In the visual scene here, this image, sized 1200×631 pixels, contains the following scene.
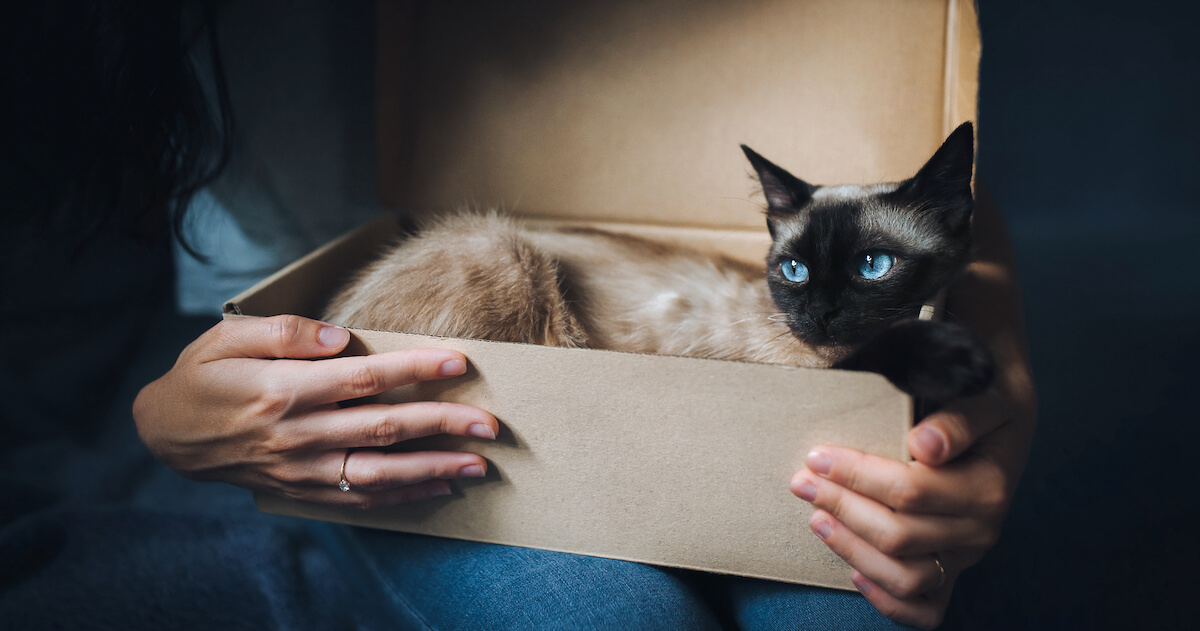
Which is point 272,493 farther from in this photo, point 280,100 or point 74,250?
point 280,100

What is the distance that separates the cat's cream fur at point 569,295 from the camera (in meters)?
0.99

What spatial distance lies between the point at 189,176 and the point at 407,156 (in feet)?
1.43

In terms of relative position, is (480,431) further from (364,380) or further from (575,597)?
(575,597)

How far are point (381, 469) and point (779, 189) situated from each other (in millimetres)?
767

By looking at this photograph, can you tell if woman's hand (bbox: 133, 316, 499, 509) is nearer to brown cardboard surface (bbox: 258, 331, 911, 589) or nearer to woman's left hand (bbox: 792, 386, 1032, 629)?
brown cardboard surface (bbox: 258, 331, 911, 589)

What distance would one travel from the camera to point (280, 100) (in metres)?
1.27

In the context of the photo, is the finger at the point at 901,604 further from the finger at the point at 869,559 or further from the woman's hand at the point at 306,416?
the woman's hand at the point at 306,416

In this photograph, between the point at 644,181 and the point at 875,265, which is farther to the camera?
the point at 644,181

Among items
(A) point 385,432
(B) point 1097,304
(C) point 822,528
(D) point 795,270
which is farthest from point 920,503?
(B) point 1097,304

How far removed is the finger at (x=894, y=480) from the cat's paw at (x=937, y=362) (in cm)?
8

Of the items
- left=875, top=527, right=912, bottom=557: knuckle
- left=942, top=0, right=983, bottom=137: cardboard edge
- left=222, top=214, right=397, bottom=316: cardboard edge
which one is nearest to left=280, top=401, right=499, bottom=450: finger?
left=222, top=214, right=397, bottom=316: cardboard edge

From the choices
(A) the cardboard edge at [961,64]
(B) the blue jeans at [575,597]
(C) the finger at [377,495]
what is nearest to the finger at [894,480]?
(B) the blue jeans at [575,597]

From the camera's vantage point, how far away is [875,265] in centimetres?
91

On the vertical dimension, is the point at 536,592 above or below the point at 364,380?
below
